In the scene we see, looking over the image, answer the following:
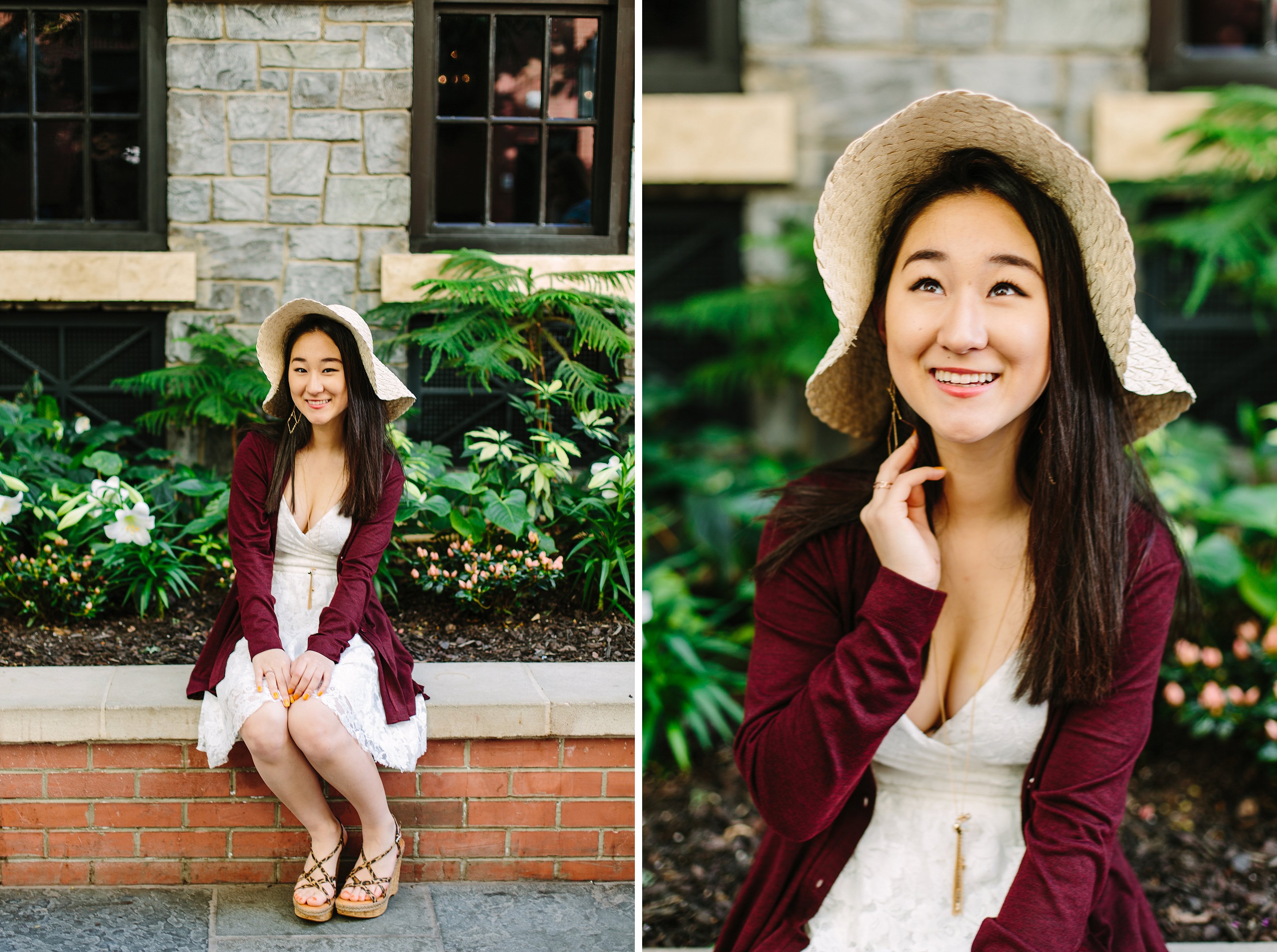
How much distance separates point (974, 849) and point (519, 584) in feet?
3.71

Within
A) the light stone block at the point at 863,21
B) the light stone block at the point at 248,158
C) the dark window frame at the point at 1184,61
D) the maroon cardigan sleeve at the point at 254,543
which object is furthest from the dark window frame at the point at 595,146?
the dark window frame at the point at 1184,61

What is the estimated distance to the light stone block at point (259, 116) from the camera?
7.40 ft

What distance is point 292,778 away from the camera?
2.11m

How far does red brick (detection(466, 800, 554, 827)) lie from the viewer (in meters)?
2.26

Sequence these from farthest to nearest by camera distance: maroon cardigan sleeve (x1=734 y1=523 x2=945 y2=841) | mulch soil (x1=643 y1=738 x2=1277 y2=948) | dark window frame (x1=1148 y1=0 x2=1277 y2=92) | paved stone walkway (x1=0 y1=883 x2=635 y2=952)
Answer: dark window frame (x1=1148 y1=0 x2=1277 y2=92) < mulch soil (x1=643 y1=738 x2=1277 y2=948) < paved stone walkway (x1=0 y1=883 x2=635 y2=952) < maroon cardigan sleeve (x1=734 y1=523 x2=945 y2=841)

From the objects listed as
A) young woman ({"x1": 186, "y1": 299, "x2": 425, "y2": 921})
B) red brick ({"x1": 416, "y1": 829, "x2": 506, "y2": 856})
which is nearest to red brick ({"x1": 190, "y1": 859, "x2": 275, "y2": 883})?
young woman ({"x1": 186, "y1": 299, "x2": 425, "y2": 921})

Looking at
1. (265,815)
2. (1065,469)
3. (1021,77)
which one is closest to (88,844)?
(265,815)

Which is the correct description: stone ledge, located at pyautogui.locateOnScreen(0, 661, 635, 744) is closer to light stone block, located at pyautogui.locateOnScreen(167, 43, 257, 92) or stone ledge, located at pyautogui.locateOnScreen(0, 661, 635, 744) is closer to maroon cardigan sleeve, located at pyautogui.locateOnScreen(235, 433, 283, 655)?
maroon cardigan sleeve, located at pyautogui.locateOnScreen(235, 433, 283, 655)

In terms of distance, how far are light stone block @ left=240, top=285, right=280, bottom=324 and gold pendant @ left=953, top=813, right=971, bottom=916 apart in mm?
1739

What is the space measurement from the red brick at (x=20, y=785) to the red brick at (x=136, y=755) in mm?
119

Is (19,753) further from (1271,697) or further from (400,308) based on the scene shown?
(1271,697)

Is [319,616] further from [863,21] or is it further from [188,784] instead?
[863,21]

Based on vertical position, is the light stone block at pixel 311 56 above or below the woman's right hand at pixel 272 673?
above

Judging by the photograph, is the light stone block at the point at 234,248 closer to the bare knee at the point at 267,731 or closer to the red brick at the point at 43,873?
the bare knee at the point at 267,731
